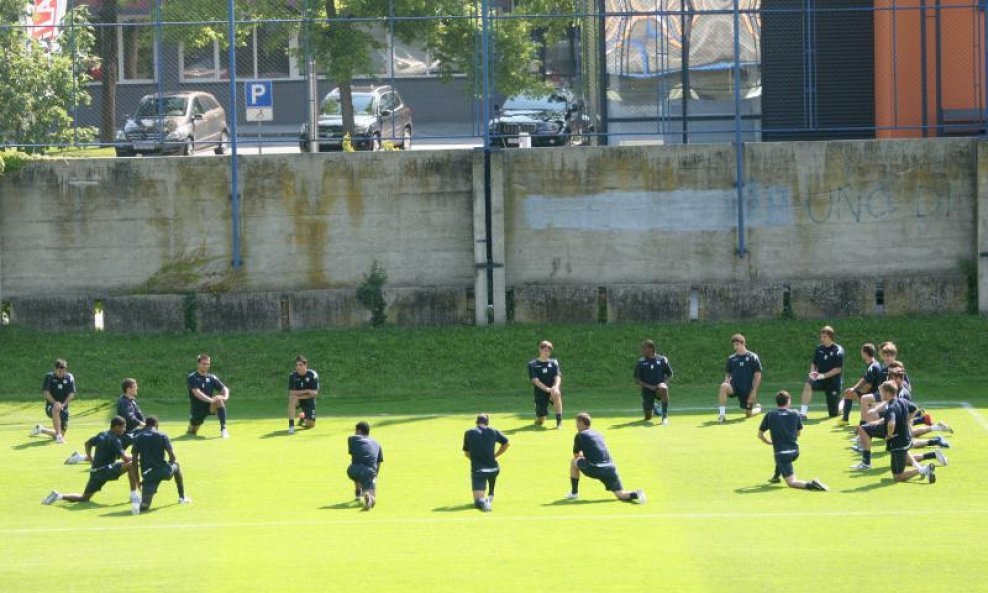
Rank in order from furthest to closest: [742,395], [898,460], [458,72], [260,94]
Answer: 1. [458,72]
2. [260,94]
3. [742,395]
4. [898,460]

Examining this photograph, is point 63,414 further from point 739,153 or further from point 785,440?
point 739,153

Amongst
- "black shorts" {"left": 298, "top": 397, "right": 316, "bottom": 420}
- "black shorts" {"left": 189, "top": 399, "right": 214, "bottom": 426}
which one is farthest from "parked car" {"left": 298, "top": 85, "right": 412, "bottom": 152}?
"black shorts" {"left": 189, "top": 399, "right": 214, "bottom": 426}

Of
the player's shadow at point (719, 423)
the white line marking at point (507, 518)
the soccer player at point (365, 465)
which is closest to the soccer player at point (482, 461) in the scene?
the white line marking at point (507, 518)

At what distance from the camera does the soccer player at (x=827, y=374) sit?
2830 centimetres

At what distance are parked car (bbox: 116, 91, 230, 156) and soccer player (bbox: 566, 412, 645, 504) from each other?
16.9m

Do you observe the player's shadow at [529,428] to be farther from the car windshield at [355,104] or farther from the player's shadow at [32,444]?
the car windshield at [355,104]

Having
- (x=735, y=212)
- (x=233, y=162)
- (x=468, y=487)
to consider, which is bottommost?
(x=468, y=487)

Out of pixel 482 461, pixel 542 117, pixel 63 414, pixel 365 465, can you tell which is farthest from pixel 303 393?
pixel 542 117

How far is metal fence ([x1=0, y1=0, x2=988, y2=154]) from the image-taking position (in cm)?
3594

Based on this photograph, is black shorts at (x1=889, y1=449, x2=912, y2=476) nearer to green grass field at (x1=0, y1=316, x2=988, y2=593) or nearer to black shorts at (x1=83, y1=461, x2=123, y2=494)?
green grass field at (x1=0, y1=316, x2=988, y2=593)

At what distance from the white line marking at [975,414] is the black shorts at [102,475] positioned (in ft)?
46.1

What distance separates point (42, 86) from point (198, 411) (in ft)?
35.6

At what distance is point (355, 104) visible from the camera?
3716 centimetres

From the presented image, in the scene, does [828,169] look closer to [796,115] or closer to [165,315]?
[796,115]
